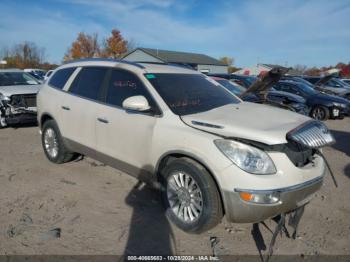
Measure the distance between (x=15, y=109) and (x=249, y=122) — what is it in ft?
24.7

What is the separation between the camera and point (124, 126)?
4.14 meters

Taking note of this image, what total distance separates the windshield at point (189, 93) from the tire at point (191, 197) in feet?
2.29

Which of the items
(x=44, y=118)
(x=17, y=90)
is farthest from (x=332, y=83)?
(x=44, y=118)

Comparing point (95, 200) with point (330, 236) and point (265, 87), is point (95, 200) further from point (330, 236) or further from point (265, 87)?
point (265, 87)

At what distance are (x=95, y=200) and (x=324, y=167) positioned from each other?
2.93 metres

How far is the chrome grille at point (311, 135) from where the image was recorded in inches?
124

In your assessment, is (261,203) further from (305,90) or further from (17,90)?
(305,90)

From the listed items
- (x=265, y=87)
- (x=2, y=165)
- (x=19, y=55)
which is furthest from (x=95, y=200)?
(x=19, y=55)

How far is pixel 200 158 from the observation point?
10.8 feet

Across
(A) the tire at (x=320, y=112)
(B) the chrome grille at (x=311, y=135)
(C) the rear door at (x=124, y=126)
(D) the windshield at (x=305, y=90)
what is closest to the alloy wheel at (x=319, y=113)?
(A) the tire at (x=320, y=112)

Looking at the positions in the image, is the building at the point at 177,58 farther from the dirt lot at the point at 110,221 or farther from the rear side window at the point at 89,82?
the dirt lot at the point at 110,221

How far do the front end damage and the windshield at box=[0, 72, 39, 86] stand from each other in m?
1.22

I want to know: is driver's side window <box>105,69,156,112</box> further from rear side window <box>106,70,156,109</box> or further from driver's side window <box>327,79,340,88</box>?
driver's side window <box>327,79,340,88</box>

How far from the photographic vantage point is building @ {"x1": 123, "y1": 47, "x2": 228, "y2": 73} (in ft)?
160
